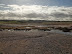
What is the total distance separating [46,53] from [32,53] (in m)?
2.07

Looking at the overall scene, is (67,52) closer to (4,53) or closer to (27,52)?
(27,52)

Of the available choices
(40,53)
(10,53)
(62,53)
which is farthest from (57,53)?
(10,53)

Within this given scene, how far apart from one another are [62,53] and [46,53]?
93.3 inches

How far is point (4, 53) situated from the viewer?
910 inches

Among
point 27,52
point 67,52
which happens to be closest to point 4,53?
point 27,52

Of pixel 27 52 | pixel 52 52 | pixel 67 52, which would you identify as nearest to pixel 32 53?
pixel 27 52

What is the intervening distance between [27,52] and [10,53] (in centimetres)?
Answer: 258

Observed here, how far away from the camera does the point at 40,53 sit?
76.9ft

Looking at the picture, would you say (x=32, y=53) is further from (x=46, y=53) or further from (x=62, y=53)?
(x=62, y=53)

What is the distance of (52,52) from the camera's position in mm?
24281

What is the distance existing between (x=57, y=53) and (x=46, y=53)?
5.33 feet

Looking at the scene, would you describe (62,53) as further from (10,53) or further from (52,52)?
(10,53)

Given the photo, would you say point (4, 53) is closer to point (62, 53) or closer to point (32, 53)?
point (32, 53)

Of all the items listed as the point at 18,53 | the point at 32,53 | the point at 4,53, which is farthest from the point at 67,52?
the point at 4,53
